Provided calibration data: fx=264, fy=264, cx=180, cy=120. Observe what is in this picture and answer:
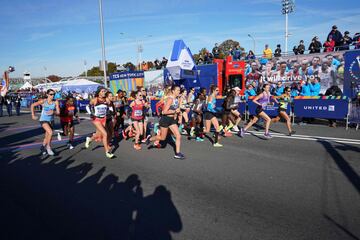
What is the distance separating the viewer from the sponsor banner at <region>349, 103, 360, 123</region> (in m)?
9.97

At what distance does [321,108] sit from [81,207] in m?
10.5

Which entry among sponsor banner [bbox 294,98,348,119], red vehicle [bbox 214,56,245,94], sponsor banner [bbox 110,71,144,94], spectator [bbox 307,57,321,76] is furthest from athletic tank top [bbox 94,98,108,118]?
spectator [bbox 307,57,321,76]

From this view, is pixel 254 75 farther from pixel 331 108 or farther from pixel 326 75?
pixel 331 108

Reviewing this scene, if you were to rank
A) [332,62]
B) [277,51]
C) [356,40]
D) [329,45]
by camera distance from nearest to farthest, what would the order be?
[332,62] → [356,40] → [329,45] → [277,51]

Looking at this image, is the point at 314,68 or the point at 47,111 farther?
the point at 314,68

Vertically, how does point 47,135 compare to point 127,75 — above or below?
below

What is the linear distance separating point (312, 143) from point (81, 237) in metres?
6.92

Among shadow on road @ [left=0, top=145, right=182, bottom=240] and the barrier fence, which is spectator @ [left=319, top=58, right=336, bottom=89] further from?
shadow on road @ [left=0, top=145, right=182, bottom=240]

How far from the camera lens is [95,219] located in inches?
143

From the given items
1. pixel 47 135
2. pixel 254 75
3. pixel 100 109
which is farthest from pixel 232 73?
pixel 47 135

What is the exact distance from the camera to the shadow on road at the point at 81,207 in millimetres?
3320

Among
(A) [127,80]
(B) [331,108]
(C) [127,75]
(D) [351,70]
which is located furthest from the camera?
(A) [127,80]

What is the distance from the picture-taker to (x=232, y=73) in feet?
59.1

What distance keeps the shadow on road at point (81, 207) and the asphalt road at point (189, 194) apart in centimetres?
1
